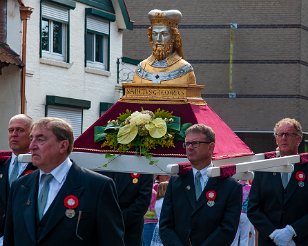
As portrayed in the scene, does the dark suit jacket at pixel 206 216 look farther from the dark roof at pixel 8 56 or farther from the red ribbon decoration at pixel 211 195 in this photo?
the dark roof at pixel 8 56

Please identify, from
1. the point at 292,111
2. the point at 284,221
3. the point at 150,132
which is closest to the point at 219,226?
the point at 284,221

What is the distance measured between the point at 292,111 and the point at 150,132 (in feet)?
90.0

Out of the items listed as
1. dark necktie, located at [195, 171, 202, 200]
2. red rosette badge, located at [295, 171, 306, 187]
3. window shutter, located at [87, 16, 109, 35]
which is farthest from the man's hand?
window shutter, located at [87, 16, 109, 35]

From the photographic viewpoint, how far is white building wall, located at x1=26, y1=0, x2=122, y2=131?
24062 mm

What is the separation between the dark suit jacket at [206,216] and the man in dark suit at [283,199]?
3.70ft

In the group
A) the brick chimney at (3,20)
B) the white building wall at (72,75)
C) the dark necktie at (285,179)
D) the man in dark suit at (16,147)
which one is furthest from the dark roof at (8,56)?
the dark necktie at (285,179)

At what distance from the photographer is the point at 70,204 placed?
6.62 m

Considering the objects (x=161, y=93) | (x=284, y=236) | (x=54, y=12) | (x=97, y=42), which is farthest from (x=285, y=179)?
(x=97, y=42)

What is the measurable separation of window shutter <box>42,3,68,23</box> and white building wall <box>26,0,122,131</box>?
34 centimetres

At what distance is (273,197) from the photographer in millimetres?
10125

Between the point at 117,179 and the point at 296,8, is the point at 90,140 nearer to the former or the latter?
the point at 117,179

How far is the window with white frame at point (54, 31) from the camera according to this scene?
24.8 metres

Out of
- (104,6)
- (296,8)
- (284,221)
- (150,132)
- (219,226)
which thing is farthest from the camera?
(296,8)

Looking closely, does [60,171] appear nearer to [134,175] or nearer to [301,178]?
[301,178]
